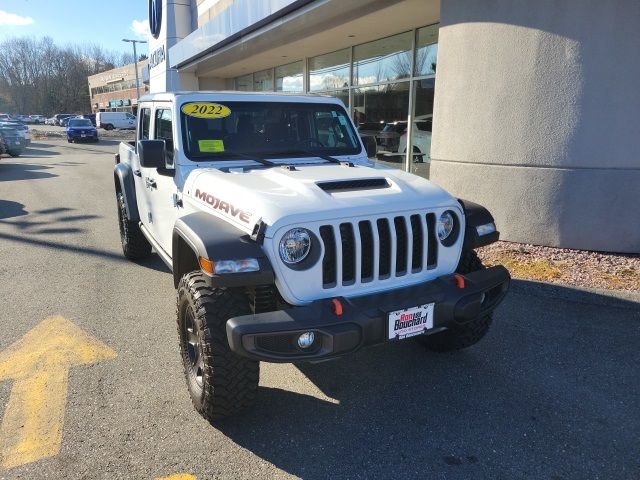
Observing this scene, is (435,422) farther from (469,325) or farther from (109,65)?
(109,65)

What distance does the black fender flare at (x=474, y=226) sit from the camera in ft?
10.5

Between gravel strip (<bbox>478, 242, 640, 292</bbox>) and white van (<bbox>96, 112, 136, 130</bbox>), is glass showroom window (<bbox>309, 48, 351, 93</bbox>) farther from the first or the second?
white van (<bbox>96, 112, 136, 130</bbox>)

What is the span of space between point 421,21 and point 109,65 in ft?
366

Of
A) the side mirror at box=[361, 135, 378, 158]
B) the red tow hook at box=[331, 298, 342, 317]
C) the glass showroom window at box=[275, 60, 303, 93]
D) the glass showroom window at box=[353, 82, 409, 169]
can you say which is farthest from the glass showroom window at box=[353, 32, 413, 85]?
the red tow hook at box=[331, 298, 342, 317]

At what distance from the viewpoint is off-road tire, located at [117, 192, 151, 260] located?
565 cm

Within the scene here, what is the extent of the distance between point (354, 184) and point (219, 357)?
133 cm

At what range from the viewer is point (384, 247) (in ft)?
9.24

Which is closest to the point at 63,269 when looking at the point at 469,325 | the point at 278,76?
the point at 469,325

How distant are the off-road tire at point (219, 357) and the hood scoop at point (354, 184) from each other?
828 mm

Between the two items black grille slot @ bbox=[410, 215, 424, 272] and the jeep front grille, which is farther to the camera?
black grille slot @ bbox=[410, 215, 424, 272]

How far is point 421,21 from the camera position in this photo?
9.02 meters

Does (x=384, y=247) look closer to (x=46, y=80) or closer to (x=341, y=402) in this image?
(x=341, y=402)

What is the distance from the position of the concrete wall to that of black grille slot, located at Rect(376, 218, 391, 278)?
146 inches

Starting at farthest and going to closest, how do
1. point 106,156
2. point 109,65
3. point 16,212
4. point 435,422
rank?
point 109,65
point 106,156
point 16,212
point 435,422
